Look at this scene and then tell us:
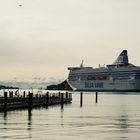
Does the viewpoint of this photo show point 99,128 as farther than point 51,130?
Yes

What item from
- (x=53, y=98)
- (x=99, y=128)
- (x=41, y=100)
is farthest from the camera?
(x=53, y=98)

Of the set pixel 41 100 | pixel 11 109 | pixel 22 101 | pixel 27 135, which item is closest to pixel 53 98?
pixel 41 100

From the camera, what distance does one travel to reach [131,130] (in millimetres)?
40969

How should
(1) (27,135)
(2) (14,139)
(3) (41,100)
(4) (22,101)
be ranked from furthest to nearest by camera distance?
(3) (41,100) → (4) (22,101) → (1) (27,135) → (2) (14,139)

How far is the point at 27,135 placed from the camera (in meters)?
35.7

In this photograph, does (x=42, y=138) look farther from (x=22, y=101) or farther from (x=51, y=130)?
(x=22, y=101)

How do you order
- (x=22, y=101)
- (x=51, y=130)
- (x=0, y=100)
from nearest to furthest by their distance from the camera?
(x=51, y=130), (x=0, y=100), (x=22, y=101)

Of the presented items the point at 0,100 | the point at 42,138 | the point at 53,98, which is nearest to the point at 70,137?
the point at 42,138

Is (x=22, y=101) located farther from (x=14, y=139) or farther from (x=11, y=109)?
(x=14, y=139)

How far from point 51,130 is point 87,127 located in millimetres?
4166

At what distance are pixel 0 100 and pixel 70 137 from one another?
1309 inches

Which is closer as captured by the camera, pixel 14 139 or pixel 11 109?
pixel 14 139

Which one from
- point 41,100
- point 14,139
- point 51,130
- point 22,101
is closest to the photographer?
point 14,139

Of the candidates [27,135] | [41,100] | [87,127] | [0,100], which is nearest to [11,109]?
[0,100]
